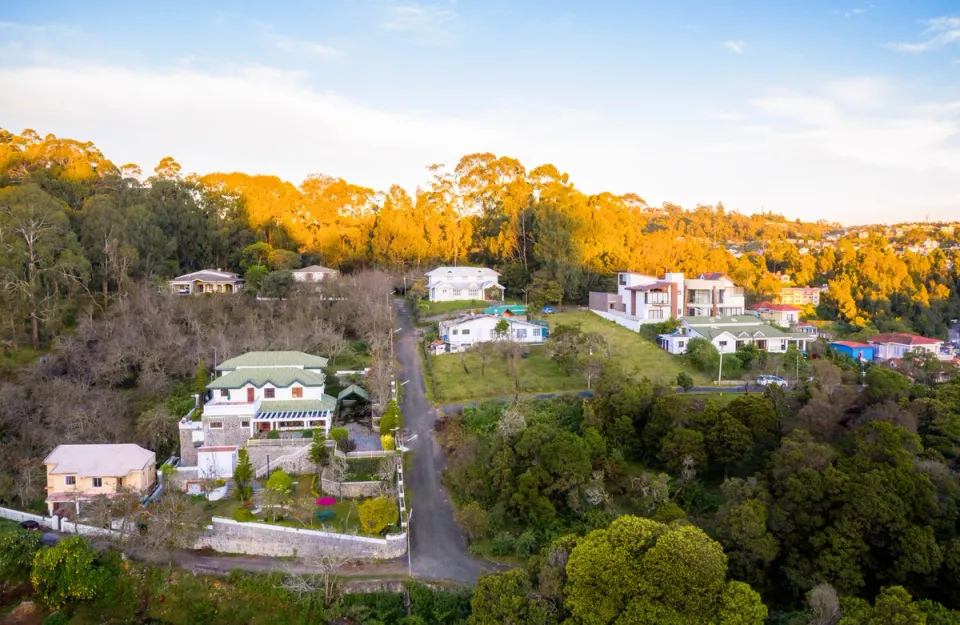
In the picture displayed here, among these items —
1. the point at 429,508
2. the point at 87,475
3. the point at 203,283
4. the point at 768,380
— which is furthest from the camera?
the point at 203,283

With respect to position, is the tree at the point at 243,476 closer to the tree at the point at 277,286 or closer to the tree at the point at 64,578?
the tree at the point at 64,578

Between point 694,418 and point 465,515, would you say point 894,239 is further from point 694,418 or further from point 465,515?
point 465,515

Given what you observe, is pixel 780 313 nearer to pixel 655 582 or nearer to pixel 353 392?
pixel 353 392

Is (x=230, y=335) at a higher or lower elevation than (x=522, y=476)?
higher

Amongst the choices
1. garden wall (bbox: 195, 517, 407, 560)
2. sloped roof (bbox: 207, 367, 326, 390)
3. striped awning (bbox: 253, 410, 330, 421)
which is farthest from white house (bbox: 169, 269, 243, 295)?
garden wall (bbox: 195, 517, 407, 560)

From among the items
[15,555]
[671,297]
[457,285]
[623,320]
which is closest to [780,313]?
[671,297]

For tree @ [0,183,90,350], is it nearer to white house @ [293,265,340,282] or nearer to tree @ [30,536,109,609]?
white house @ [293,265,340,282]

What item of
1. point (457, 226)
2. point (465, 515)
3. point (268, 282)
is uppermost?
point (457, 226)

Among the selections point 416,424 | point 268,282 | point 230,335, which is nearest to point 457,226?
point 268,282
